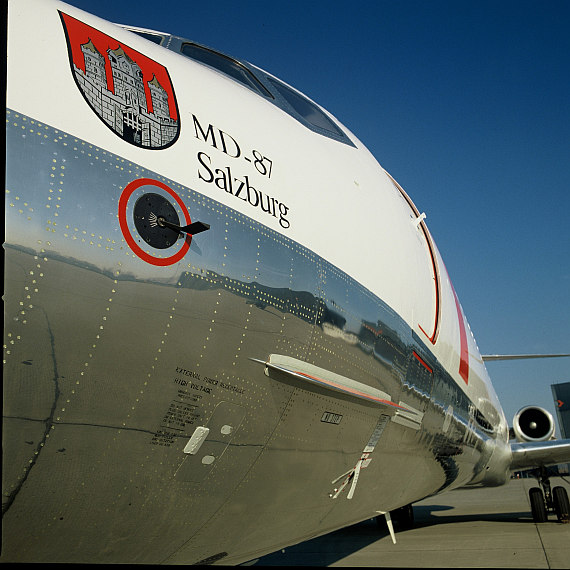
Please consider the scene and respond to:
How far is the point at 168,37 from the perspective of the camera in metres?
3.75

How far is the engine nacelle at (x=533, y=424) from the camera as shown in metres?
12.5

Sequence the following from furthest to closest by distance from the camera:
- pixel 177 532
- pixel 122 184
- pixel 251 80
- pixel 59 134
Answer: pixel 251 80, pixel 177 532, pixel 122 184, pixel 59 134

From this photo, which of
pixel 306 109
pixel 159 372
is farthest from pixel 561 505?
pixel 159 372

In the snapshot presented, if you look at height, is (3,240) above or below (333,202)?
below

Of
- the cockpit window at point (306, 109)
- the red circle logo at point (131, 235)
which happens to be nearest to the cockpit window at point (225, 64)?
the cockpit window at point (306, 109)

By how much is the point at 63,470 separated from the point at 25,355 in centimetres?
47

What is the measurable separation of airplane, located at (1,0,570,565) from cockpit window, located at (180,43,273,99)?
26mm

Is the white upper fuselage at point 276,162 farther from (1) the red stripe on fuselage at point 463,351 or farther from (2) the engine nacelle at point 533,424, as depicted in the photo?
(2) the engine nacelle at point 533,424

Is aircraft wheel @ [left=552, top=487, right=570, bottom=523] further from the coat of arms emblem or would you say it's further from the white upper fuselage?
the coat of arms emblem

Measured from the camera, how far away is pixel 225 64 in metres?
3.71

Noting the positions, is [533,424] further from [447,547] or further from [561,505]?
[447,547]

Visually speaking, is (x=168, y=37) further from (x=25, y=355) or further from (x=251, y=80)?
(x=25, y=355)

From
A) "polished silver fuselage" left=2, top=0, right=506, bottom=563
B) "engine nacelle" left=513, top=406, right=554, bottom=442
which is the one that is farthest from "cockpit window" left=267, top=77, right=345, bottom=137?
"engine nacelle" left=513, top=406, right=554, bottom=442

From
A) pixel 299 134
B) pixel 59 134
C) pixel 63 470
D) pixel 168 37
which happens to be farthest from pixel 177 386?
pixel 168 37
